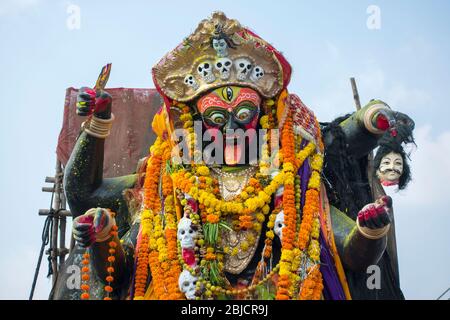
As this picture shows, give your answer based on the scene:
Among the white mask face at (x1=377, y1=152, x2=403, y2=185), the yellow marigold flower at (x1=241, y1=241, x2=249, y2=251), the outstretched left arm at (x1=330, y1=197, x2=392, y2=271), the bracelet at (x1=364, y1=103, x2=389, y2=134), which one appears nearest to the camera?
the outstretched left arm at (x1=330, y1=197, x2=392, y2=271)

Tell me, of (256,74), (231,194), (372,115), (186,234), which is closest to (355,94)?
(372,115)

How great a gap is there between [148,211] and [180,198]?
1.14ft

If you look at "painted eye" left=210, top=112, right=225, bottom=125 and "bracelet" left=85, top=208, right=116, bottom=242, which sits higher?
"painted eye" left=210, top=112, right=225, bottom=125

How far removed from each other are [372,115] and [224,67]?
54.0 inches

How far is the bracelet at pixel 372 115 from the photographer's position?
8961mm

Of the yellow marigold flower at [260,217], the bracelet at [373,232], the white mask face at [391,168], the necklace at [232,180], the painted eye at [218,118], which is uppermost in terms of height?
the painted eye at [218,118]

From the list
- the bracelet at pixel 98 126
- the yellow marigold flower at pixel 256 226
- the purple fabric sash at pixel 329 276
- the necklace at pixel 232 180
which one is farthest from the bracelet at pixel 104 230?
the purple fabric sash at pixel 329 276

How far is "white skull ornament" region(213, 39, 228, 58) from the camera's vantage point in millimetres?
8852

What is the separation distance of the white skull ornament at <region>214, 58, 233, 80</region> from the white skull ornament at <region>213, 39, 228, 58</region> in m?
0.06

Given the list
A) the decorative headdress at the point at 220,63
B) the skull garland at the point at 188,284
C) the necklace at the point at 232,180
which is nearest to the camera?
the skull garland at the point at 188,284

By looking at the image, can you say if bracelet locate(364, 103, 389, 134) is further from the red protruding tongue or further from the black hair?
the red protruding tongue

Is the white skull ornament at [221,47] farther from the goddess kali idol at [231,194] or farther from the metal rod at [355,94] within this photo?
the metal rod at [355,94]

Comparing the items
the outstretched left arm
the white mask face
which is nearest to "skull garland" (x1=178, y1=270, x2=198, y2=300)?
the outstretched left arm
